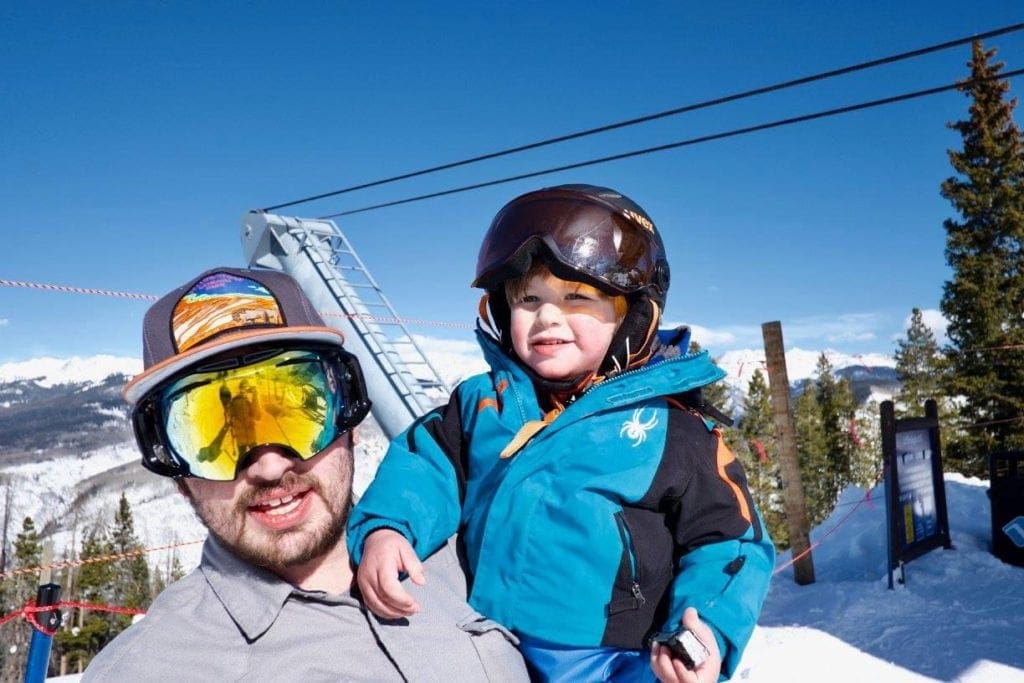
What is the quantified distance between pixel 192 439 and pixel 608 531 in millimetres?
1099

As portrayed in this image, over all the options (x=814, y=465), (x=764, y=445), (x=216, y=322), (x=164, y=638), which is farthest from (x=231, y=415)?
(x=814, y=465)

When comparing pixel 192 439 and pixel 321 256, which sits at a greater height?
pixel 321 256

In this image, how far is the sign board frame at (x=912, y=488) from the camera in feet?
25.9

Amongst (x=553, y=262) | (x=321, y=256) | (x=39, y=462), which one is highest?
(x=321, y=256)

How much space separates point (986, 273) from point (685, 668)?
2517 centimetres

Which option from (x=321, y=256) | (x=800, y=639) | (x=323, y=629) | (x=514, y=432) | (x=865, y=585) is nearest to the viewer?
(x=323, y=629)

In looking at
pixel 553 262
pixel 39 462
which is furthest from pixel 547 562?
pixel 39 462

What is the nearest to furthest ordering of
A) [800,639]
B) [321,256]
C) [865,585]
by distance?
[800,639] → [865,585] → [321,256]

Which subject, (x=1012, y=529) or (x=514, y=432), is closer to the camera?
(x=514, y=432)

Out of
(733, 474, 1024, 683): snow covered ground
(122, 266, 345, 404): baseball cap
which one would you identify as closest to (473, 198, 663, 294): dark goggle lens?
(122, 266, 345, 404): baseball cap

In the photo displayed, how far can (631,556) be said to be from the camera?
171 cm

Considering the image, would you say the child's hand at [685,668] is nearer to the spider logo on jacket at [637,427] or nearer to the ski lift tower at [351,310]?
the spider logo on jacket at [637,427]

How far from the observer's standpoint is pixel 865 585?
800 centimetres

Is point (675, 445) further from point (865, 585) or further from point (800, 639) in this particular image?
point (865, 585)
